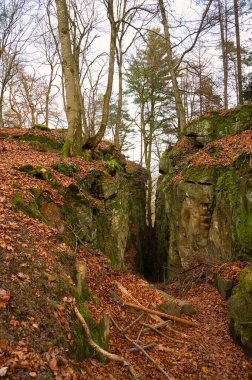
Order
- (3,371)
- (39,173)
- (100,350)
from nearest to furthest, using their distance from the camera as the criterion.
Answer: (3,371) < (100,350) < (39,173)

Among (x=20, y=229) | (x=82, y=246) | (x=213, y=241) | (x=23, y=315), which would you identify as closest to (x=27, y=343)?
(x=23, y=315)

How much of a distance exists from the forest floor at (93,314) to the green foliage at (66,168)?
0.49m

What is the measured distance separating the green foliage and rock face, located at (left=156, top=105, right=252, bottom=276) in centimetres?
533

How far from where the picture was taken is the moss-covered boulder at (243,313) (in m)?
5.39

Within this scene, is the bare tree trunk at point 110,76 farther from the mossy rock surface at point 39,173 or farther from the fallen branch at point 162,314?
the fallen branch at point 162,314

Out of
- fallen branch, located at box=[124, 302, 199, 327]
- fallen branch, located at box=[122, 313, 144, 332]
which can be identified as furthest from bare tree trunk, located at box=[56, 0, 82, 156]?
A: fallen branch, located at box=[122, 313, 144, 332]

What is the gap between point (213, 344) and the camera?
5648 millimetres

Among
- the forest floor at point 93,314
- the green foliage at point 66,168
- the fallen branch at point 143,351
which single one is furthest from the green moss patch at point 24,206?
the fallen branch at point 143,351

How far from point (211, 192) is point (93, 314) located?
7844 millimetres

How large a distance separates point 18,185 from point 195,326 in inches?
219

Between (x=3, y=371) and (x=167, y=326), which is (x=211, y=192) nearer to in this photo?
(x=167, y=326)

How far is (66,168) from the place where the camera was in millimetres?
9188

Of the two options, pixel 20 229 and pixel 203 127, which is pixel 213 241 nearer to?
pixel 203 127

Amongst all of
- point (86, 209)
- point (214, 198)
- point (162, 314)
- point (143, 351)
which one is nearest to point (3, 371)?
point (143, 351)
